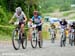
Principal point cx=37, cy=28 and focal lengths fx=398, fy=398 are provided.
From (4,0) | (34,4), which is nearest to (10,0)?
(4,0)

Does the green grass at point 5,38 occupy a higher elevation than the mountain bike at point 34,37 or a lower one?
lower

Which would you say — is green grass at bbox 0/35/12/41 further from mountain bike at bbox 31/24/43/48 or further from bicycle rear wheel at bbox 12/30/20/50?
bicycle rear wheel at bbox 12/30/20/50

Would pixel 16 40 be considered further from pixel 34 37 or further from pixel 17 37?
pixel 34 37

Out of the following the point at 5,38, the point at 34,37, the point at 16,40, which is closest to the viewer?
the point at 16,40

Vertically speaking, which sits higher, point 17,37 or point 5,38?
point 17,37

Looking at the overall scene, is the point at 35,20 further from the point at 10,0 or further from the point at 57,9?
the point at 57,9

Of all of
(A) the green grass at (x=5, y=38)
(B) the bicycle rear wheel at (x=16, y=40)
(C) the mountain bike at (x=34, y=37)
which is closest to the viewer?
(B) the bicycle rear wheel at (x=16, y=40)

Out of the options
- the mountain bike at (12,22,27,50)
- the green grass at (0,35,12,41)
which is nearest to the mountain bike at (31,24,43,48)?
the mountain bike at (12,22,27,50)

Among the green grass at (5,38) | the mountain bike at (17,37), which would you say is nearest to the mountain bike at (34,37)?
the mountain bike at (17,37)

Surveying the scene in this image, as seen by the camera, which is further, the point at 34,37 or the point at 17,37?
the point at 34,37

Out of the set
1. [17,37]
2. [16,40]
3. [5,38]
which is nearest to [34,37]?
[17,37]

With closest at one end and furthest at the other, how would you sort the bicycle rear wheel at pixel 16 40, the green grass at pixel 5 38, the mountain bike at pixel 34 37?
the bicycle rear wheel at pixel 16 40
the mountain bike at pixel 34 37
the green grass at pixel 5 38

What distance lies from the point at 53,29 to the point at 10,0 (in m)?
10.4

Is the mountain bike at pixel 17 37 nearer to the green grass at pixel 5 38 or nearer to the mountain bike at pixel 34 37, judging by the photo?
the mountain bike at pixel 34 37
